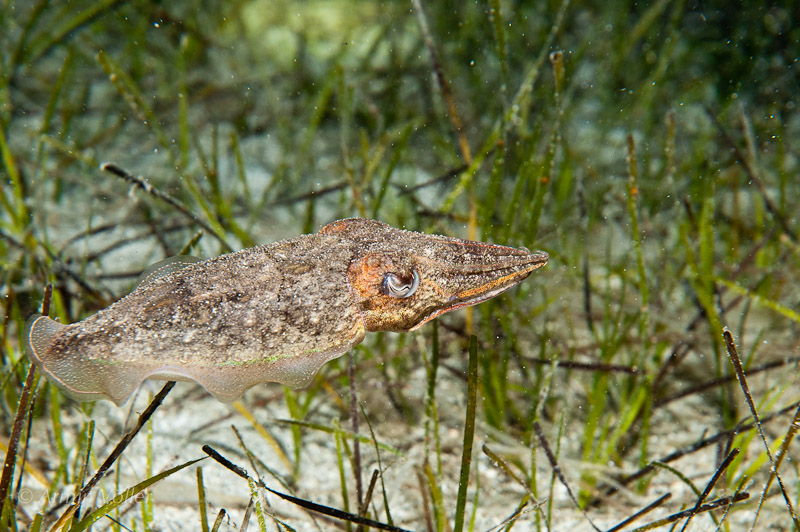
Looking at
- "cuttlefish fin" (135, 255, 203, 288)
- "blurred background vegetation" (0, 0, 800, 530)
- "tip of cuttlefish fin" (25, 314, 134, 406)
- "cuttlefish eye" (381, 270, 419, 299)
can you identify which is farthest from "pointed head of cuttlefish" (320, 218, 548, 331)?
"tip of cuttlefish fin" (25, 314, 134, 406)

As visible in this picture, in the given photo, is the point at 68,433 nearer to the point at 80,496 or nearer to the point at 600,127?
the point at 80,496

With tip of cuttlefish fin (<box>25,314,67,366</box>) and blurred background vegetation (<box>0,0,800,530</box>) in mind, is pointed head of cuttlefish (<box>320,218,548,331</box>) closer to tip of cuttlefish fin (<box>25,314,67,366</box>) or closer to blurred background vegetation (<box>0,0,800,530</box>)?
blurred background vegetation (<box>0,0,800,530</box>)

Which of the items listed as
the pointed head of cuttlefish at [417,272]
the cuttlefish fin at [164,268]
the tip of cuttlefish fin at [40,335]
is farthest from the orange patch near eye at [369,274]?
the tip of cuttlefish fin at [40,335]

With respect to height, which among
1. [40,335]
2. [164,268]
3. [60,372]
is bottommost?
[60,372]

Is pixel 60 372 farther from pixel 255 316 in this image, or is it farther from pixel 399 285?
pixel 399 285

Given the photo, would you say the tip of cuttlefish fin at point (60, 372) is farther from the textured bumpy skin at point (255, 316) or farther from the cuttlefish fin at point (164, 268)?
the cuttlefish fin at point (164, 268)

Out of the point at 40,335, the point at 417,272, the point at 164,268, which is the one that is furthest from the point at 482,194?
the point at 40,335
